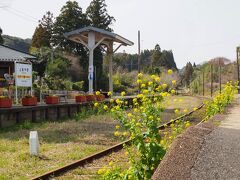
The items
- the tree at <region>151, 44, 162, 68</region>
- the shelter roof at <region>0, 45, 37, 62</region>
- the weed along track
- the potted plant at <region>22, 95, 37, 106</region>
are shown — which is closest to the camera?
the weed along track

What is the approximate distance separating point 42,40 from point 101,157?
46.7 meters

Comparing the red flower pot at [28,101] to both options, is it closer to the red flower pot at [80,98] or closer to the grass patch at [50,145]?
the grass patch at [50,145]

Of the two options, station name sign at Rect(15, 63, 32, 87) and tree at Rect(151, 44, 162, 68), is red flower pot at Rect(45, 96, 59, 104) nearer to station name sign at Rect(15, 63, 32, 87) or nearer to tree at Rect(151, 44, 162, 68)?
station name sign at Rect(15, 63, 32, 87)

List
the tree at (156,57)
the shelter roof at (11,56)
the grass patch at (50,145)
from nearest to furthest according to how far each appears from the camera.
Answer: the grass patch at (50,145) < the shelter roof at (11,56) < the tree at (156,57)

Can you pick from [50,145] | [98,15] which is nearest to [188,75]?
[98,15]

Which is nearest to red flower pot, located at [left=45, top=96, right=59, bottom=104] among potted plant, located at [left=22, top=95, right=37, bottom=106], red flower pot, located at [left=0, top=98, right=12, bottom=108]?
potted plant, located at [left=22, top=95, right=37, bottom=106]

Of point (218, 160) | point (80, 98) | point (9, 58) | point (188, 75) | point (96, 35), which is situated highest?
point (96, 35)

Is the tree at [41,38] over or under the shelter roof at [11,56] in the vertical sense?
over

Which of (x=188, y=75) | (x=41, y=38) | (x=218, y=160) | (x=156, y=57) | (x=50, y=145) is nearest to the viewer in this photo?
(x=218, y=160)

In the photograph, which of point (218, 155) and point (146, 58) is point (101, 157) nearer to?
point (218, 155)

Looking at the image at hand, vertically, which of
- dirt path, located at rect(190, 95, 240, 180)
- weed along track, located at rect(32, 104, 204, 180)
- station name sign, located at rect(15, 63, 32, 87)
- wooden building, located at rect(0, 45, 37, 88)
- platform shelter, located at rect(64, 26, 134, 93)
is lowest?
weed along track, located at rect(32, 104, 204, 180)

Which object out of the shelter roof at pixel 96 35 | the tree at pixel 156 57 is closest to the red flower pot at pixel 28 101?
the shelter roof at pixel 96 35

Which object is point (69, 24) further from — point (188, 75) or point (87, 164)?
point (188, 75)

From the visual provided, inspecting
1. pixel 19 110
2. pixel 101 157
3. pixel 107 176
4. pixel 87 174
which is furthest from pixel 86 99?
pixel 107 176
